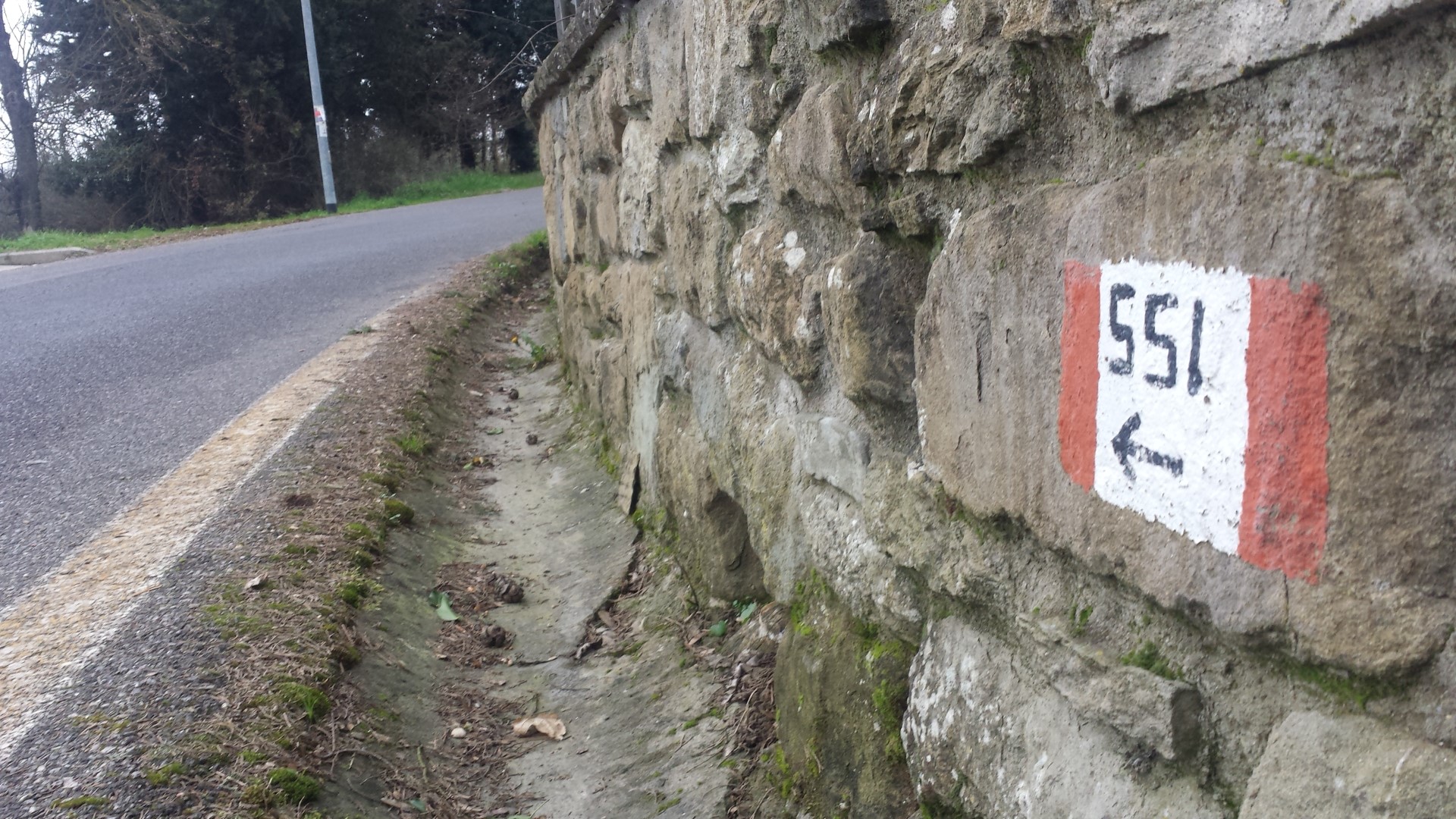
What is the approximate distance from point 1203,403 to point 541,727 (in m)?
2.10

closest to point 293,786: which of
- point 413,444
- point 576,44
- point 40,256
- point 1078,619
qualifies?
point 1078,619

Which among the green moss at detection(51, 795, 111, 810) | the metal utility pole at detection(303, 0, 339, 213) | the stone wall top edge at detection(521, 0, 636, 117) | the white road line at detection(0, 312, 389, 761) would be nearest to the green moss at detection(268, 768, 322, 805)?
the green moss at detection(51, 795, 111, 810)

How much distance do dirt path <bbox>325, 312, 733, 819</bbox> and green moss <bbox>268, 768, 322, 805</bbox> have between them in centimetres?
5

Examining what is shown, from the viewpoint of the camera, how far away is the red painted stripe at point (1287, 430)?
952mm

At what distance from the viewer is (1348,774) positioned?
943 mm

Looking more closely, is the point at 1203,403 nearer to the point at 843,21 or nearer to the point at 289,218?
the point at 843,21

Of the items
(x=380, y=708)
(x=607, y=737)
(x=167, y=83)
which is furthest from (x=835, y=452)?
(x=167, y=83)

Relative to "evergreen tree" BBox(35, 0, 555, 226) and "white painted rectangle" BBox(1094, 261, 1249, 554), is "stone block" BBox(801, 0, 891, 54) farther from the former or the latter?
"evergreen tree" BBox(35, 0, 555, 226)

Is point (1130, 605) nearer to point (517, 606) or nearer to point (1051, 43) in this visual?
point (1051, 43)

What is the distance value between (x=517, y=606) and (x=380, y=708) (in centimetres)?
87

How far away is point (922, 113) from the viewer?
5.13 ft

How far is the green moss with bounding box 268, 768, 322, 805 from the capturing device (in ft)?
6.78

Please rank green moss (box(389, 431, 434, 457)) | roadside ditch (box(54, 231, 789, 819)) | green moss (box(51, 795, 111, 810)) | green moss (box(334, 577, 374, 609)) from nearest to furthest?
green moss (box(51, 795, 111, 810)) < roadside ditch (box(54, 231, 789, 819)) < green moss (box(334, 577, 374, 609)) < green moss (box(389, 431, 434, 457))

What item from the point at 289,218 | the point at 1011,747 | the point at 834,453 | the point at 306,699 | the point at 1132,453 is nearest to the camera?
the point at 1132,453
